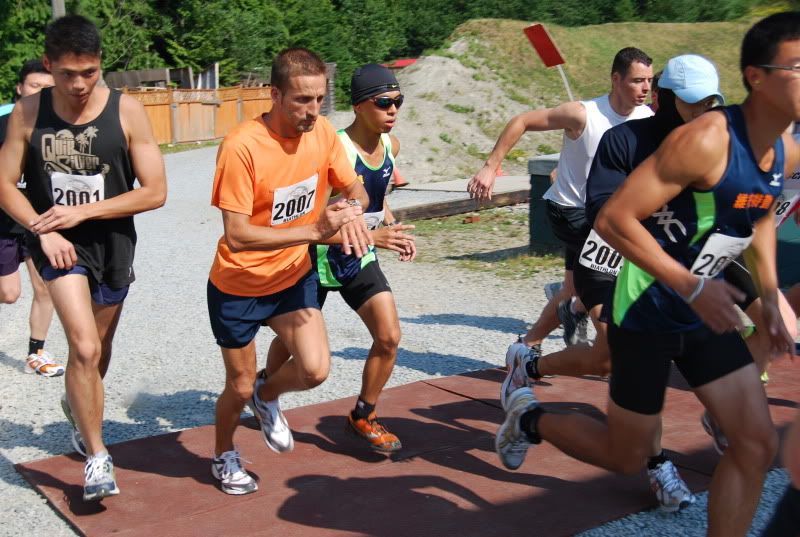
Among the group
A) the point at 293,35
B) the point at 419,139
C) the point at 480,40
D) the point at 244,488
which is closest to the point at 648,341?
the point at 244,488

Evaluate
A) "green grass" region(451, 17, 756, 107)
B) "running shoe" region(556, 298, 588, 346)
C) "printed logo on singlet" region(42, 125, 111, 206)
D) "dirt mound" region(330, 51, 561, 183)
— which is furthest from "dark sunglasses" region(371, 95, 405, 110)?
"green grass" region(451, 17, 756, 107)

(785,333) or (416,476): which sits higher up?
(785,333)

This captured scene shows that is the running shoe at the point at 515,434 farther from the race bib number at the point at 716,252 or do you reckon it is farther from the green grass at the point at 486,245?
the green grass at the point at 486,245

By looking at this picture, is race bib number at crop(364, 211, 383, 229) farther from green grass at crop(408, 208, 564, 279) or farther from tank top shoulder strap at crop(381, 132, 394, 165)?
green grass at crop(408, 208, 564, 279)

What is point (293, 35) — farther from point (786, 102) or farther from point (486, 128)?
point (786, 102)

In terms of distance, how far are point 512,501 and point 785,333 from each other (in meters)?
1.46

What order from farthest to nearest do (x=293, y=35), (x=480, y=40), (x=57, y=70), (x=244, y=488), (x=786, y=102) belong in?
1. (x=293, y=35)
2. (x=480, y=40)
3. (x=244, y=488)
4. (x=57, y=70)
5. (x=786, y=102)

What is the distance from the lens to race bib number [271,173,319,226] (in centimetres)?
424

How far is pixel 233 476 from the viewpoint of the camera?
440cm

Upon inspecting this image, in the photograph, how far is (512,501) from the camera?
4285 mm

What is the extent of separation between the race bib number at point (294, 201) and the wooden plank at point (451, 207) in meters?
8.23

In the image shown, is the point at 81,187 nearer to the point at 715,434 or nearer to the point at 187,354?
the point at 187,354

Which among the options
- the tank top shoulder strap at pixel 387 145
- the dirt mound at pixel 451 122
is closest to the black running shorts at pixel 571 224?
the tank top shoulder strap at pixel 387 145

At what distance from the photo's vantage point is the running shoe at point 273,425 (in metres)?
4.48
